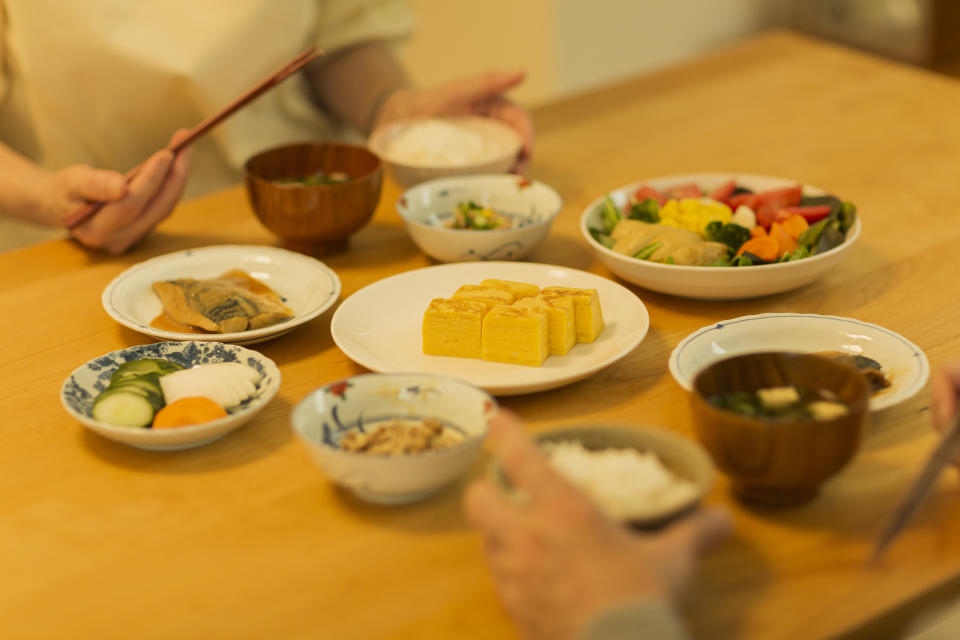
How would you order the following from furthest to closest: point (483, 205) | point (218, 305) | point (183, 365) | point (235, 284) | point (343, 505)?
point (483, 205) < point (235, 284) < point (218, 305) < point (183, 365) < point (343, 505)

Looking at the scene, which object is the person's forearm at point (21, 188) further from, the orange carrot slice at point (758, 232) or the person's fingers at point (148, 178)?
the orange carrot slice at point (758, 232)

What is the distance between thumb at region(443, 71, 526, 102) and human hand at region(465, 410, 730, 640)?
1.28 metres

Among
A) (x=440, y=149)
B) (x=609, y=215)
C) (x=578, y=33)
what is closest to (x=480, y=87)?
(x=440, y=149)

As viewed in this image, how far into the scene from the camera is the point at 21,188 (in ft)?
6.22

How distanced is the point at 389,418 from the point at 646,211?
720 mm

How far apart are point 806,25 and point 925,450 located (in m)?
3.39

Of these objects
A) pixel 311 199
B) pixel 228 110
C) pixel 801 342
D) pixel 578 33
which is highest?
pixel 228 110

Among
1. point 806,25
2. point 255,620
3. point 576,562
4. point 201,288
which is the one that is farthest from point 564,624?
point 806,25

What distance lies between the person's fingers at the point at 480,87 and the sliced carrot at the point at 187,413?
1.10 meters

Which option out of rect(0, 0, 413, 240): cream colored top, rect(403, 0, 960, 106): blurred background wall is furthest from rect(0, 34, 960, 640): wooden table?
rect(403, 0, 960, 106): blurred background wall

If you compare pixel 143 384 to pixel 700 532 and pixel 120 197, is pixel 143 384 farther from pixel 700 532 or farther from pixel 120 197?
pixel 700 532

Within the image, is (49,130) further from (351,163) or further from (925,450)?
(925,450)

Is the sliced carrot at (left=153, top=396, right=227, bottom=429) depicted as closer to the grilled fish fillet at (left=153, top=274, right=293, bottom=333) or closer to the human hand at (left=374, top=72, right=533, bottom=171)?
the grilled fish fillet at (left=153, top=274, right=293, bottom=333)

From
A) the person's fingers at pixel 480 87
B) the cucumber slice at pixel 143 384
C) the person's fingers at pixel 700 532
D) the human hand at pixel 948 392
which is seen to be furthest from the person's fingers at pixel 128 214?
the human hand at pixel 948 392
